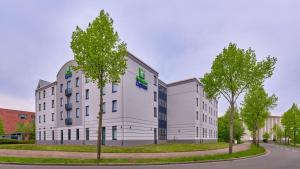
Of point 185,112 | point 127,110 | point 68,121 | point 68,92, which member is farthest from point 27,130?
point 127,110

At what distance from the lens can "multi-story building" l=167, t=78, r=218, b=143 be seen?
183ft

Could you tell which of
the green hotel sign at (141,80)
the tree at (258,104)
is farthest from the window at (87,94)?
the tree at (258,104)

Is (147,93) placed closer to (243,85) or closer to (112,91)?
(112,91)

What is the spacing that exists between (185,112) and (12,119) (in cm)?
6030

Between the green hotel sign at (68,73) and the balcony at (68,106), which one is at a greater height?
the green hotel sign at (68,73)

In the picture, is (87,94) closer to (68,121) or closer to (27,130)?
(68,121)

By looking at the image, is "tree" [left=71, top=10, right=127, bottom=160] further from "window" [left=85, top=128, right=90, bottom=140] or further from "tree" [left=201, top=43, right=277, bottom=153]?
"window" [left=85, top=128, right=90, bottom=140]

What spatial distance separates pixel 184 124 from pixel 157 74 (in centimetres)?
1243

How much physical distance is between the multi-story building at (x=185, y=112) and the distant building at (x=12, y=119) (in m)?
49.7

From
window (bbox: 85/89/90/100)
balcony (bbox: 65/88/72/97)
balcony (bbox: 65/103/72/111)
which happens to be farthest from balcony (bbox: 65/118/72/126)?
window (bbox: 85/89/90/100)

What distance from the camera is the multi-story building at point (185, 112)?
183 ft

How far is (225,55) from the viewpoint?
29.2m

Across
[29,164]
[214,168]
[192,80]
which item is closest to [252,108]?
[192,80]

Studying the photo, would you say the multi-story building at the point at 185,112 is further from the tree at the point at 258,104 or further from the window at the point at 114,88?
the window at the point at 114,88
